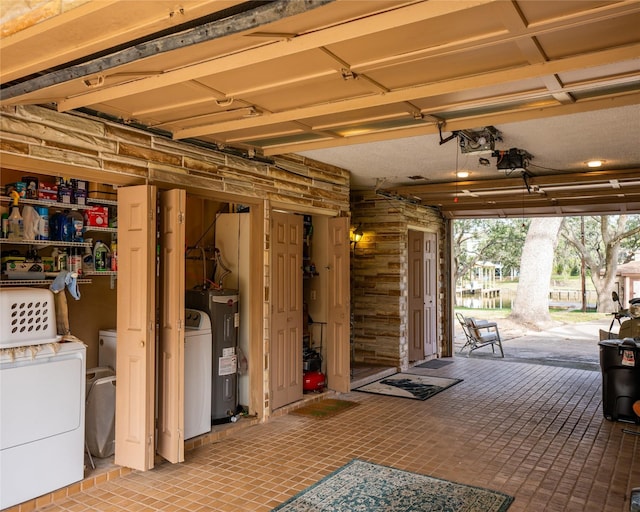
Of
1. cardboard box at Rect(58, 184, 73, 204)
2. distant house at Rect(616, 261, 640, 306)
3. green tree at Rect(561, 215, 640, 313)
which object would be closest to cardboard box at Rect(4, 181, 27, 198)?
cardboard box at Rect(58, 184, 73, 204)

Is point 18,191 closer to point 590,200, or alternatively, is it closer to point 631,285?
point 590,200

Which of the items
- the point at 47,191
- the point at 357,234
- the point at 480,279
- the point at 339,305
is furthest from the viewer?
the point at 480,279

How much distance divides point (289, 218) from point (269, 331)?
1288mm

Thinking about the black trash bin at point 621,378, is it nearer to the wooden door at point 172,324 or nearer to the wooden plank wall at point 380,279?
the wooden plank wall at point 380,279

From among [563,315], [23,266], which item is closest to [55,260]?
[23,266]

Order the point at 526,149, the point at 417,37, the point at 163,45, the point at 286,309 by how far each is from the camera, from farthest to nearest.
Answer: the point at 286,309, the point at 526,149, the point at 417,37, the point at 163,45

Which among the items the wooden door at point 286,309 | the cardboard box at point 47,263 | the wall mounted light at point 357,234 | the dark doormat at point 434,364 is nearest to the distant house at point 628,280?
the dark doormat at point 434,364

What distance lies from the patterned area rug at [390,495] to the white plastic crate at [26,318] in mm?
1941

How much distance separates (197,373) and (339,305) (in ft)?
7.35

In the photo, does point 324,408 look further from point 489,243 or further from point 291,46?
point 489,243

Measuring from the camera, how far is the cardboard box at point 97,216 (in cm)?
466

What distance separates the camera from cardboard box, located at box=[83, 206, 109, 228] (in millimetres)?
4660

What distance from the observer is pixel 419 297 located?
28.9 ft

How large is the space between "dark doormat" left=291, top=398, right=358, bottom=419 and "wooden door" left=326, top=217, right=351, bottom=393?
0.39 meters
